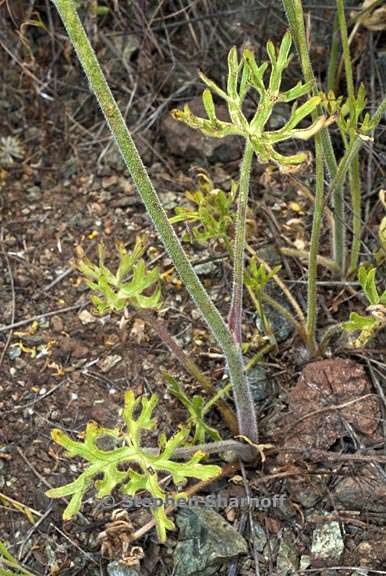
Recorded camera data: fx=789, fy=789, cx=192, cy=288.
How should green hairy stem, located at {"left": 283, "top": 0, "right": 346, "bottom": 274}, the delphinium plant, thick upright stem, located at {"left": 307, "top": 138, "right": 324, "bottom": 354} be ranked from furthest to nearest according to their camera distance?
1. thick upright stem, located at {"left": 307, "top": 138, "right": 324, "bottom": 354}
2. green hairy stem, located at {"left": 283, "top": 0, "right": 346, "bottom": 274}
3. the delphinium plant

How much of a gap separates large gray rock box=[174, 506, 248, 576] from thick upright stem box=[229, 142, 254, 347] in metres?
0.57

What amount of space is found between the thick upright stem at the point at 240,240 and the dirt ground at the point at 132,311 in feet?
1.44

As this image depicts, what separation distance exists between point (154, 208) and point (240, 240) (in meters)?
0.34

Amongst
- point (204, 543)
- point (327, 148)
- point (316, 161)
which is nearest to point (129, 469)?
point (204, 543)

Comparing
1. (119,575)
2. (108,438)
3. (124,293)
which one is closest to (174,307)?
(108,438)

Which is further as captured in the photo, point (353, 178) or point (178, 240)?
point (353, 178)

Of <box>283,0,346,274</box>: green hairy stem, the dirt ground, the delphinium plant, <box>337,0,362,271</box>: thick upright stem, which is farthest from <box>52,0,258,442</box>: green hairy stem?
<box>337,0,362,271</box>: thick upright stem

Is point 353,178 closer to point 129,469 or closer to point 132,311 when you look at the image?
point 132,311

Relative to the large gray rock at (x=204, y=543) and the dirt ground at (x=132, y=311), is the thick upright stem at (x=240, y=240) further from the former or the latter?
the large gray rock at (x=204, y=543)

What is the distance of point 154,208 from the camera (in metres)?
1.93

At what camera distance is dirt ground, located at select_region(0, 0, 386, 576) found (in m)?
2.46

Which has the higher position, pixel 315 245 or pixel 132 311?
pixel 315 245

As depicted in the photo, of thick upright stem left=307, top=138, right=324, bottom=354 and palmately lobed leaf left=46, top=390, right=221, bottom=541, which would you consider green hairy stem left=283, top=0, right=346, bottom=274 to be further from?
palmately lobed leaf left=46, top=390, right=221, bottom=541

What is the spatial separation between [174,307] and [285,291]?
457 millimetres
